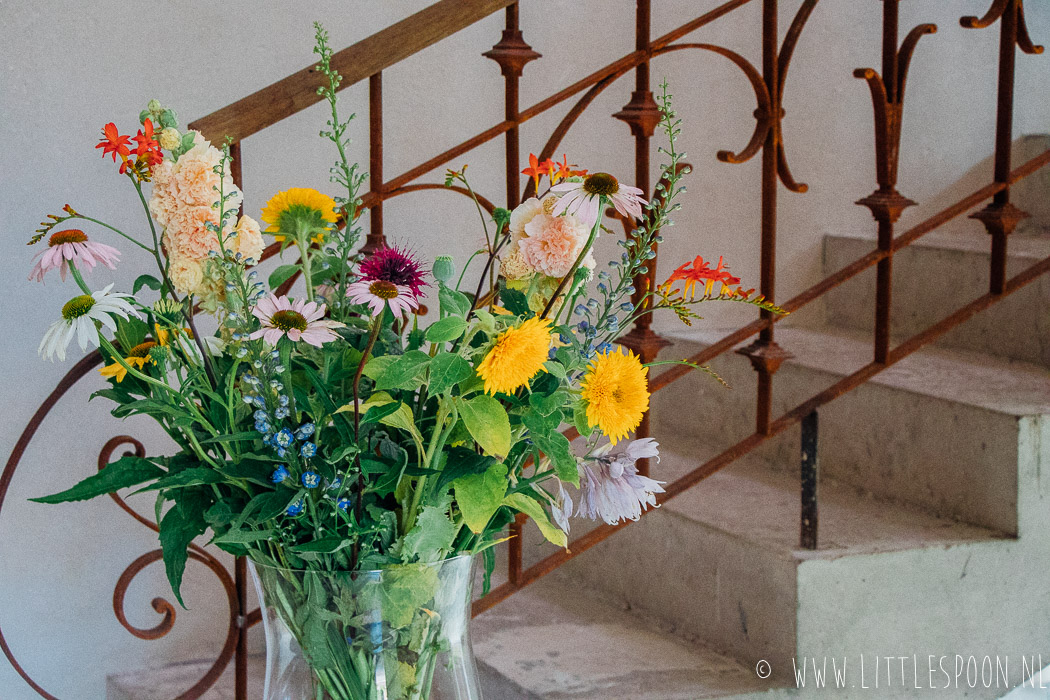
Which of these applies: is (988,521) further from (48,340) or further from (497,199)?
(48,340)

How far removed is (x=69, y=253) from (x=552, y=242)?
1.12ft

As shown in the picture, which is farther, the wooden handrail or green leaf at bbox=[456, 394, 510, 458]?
the wooden handrail

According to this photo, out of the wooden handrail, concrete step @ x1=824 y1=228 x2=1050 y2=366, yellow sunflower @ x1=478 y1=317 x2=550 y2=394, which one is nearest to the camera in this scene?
yellow sunflower @ x1=478 y1=317 x2=550 y2=394

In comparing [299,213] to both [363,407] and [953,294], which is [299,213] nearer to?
[363,407]

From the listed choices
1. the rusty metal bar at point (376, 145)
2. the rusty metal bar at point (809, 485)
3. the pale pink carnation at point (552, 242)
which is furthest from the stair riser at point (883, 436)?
the pale pink carnation at point (552, 242)

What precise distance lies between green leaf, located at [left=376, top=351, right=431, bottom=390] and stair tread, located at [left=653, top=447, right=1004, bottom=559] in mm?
908

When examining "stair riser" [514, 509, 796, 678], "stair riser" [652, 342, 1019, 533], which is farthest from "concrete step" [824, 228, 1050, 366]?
"stair riser" [514, 509, 796, 678]

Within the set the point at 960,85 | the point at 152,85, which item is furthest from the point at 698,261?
the point at 960,85

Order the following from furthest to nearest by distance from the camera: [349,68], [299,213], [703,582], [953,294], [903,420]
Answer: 1. [953,294]
2. [903,420]
3. [703,582]
4. [349,68]
5. [299,213]

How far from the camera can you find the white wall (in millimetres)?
1665

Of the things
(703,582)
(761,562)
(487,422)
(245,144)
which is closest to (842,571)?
(761,562)

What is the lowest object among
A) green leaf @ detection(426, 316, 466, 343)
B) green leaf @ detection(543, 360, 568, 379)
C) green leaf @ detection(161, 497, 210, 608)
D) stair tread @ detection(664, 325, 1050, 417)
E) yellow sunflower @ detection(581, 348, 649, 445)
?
stair tread @ detection(664, 325, 1050, 417)

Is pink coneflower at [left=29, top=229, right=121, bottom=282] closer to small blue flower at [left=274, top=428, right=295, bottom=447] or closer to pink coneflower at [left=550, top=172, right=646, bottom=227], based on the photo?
small blue flower at [left=274, top=428, right=295, bottom=447]

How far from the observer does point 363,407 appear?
71cm
